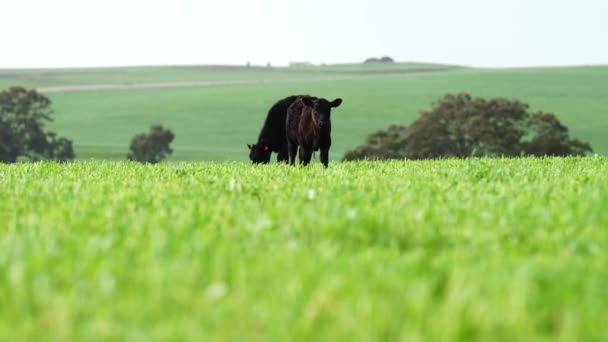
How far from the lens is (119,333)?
3977 millimetres

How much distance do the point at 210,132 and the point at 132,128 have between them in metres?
9.83

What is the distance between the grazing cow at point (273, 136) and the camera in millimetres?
23141

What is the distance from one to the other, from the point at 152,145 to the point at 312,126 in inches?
2856

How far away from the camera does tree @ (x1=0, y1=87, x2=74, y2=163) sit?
81375mm

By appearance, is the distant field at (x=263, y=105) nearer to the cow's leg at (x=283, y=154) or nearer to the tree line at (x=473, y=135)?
the tree line at (x=473, y=135)

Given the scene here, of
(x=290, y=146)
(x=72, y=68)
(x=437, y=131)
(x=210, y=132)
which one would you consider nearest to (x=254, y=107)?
(x=210, y=132)

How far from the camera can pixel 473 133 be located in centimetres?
6531

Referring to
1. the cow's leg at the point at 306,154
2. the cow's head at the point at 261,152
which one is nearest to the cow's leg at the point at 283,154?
the cow's head at the point at 261,152

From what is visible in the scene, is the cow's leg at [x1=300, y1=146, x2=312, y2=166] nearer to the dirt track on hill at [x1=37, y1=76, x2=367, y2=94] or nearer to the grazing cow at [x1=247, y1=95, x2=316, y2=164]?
the grazing cow at [x1=247, y1=95, x2=316, y2=164]

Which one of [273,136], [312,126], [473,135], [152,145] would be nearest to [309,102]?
[312,126]

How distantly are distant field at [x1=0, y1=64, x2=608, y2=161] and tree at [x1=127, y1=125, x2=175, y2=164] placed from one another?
190cm

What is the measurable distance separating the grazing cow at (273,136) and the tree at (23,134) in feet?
193

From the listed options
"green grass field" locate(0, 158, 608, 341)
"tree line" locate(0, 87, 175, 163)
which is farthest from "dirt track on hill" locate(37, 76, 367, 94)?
"green grass field" locate(0, 158, 608, 341)

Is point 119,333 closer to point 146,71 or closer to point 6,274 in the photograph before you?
point 6,274
